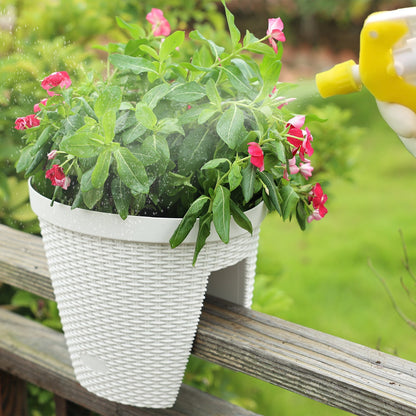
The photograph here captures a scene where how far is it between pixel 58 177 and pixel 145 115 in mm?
165

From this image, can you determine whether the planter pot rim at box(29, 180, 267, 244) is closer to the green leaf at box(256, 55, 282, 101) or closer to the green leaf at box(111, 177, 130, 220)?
the green leaf at box(111, 177, 130, 220)

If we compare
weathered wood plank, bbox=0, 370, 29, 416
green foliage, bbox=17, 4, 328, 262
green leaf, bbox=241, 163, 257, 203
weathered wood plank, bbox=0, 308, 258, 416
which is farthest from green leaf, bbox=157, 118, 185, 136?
weathered wood plank, bbox=0, 370, 29, 416

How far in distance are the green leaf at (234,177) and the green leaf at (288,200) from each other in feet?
0.41

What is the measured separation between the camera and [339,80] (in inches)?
26.5

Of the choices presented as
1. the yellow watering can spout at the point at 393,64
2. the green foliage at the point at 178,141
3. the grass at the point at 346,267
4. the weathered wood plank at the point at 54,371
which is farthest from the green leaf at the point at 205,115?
the grass at the point at 346,267

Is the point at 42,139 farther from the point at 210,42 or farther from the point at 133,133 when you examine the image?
the point at 210,42

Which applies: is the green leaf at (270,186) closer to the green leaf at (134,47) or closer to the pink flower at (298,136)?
the pink flower at (298,136)

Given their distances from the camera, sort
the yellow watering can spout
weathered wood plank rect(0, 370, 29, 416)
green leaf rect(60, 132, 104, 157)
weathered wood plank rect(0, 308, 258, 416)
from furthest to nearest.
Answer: weathered wood plank rect(0, 370, 29, 416) → weathered wood plank rect(0, 308, 258, 416) → green leaf rect(60, 132, 104, 157) → the yellow watering can spout

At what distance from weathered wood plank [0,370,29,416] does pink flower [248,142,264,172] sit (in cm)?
92

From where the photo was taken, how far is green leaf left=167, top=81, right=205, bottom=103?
790 mm

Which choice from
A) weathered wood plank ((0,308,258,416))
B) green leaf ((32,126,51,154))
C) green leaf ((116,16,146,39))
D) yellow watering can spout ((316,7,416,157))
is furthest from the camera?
weathered wood plank ((0,308,258,416))

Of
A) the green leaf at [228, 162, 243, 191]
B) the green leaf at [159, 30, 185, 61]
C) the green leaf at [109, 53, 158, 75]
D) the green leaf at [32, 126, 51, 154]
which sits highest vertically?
the green leaf at [159, 30, 185, 61]

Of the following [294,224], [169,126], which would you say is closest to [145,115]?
[169,126]

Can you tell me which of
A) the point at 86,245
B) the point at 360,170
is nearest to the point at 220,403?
the point at 86,245
